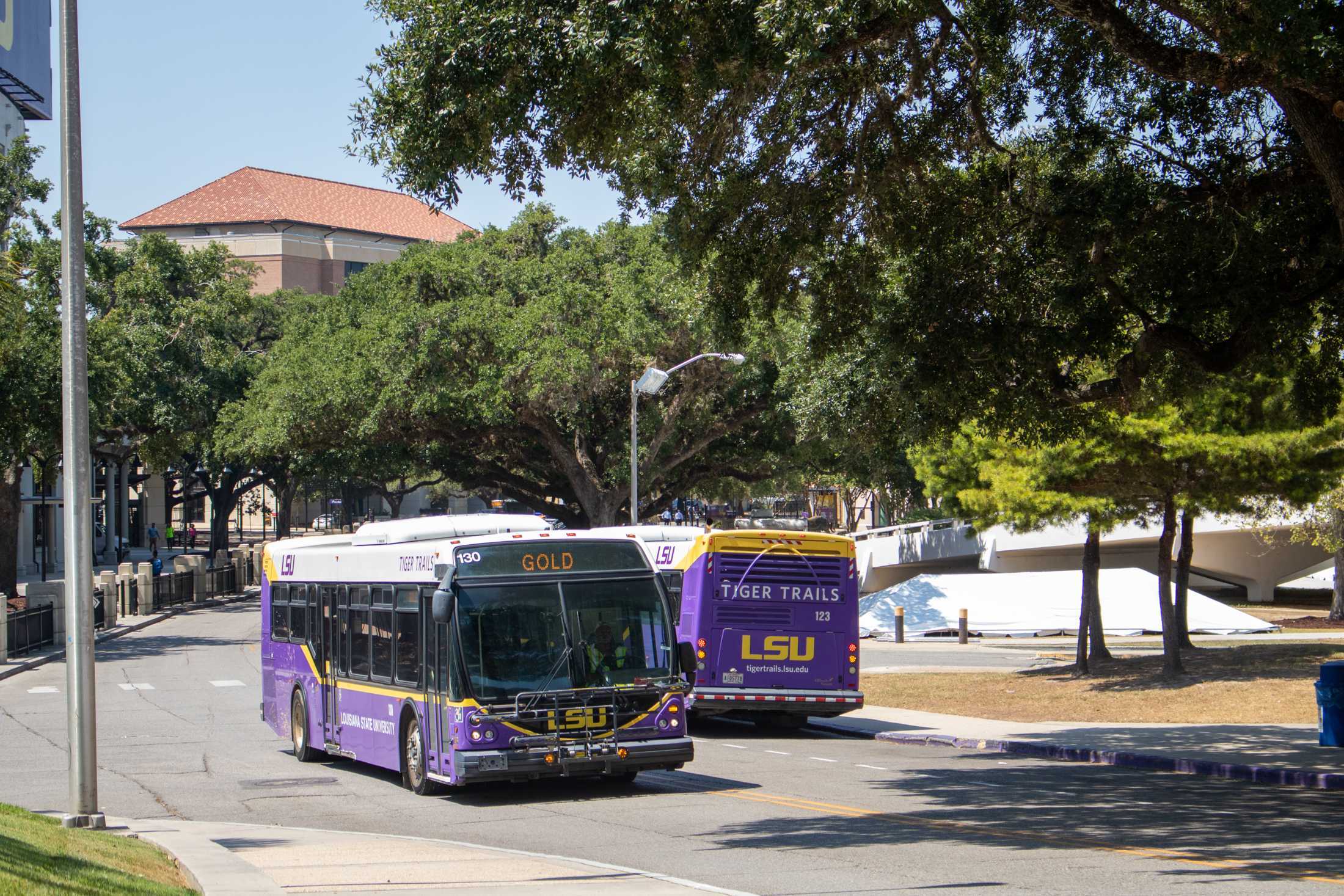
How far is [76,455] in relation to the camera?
469 inches

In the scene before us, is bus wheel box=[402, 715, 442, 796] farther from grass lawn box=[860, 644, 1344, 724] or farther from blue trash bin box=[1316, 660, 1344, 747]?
grass lawn box=[860, 644, 1344, 724]

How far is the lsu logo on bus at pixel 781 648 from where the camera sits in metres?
19.8

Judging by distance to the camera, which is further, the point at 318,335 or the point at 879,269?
the point at 318,335

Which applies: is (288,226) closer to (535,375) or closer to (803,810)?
(535,375)

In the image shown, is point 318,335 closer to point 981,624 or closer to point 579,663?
point 981,624

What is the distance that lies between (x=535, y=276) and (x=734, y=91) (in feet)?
107

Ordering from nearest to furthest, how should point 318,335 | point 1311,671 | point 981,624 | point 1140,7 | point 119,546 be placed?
point 1140,7, point 1311,671, point 981,624, point 318,335, point 119,546

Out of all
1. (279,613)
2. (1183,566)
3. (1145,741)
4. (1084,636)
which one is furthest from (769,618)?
(1183,566)

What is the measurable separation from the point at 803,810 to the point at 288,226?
106 metres

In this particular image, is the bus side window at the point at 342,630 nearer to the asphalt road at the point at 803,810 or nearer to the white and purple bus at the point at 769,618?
the asphalt road at the point at 803,810

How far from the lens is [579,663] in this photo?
13.6m

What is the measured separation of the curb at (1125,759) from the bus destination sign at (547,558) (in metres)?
7.21

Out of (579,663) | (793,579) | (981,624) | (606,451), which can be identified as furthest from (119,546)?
(579,663)

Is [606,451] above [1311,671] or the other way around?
above
